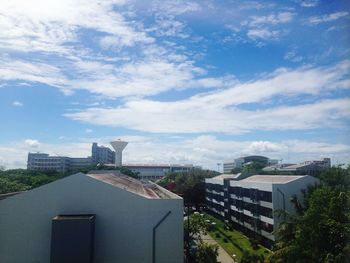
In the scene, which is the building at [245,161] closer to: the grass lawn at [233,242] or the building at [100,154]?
the building at [100,154]

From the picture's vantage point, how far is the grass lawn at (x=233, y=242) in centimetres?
2875

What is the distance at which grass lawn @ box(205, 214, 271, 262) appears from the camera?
2875 cm

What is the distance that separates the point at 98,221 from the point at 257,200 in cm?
Answer: 1783

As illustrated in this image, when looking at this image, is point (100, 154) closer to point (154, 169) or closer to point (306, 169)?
point (154, 169)

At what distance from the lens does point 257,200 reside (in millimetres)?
32625

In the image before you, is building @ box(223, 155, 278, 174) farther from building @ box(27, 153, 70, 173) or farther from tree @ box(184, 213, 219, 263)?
tree @ box(184, 213, 219, 263)

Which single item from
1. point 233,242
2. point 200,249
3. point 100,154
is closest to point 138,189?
point 200,249

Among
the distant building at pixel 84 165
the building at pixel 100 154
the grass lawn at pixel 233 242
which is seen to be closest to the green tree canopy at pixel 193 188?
the grass lawn at pixel 233 242

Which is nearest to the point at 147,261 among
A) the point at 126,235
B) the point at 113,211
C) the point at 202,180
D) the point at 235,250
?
the point at 126,235

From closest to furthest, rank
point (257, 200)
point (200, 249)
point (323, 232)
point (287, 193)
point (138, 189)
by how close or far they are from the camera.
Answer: point (323, 232)
point (200, 249)
point (138, 189)
point (287, 193)
point (257, 200)

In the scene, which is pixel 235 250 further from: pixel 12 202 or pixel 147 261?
pixel 12 202

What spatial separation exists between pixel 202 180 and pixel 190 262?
32.6 metres

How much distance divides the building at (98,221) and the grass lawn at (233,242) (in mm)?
9240

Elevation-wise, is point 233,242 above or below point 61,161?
below
